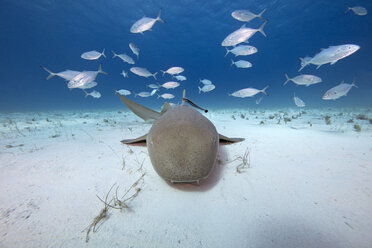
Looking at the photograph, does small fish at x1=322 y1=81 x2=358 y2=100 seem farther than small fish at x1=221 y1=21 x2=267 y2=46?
No

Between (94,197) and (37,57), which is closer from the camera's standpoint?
(94,197)

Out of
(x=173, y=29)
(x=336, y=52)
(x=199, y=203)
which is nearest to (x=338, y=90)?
(x=336, y=52)

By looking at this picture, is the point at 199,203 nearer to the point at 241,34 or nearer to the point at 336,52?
the point at 336,52

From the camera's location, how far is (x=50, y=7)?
99.5 ft

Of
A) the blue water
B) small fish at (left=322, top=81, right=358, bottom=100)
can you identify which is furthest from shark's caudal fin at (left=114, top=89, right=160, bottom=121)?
the blue water

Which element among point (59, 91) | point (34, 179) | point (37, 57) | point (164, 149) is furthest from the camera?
point (59, 91)

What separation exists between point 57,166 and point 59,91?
10866 centimetres

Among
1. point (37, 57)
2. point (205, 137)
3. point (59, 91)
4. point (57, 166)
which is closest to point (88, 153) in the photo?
point (57, 166)

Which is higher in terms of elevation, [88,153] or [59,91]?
[59,91]

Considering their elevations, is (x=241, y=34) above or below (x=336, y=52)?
above

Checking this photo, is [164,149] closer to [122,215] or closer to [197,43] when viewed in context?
[122,215]

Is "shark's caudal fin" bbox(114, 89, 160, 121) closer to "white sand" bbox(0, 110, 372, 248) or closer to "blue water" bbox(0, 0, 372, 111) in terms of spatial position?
"white sand" bbox(0, 110, 372, 248)

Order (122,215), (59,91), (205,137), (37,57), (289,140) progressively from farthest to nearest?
(59,91) < (37,57) < (289,140) < (205,137) < (122,215)

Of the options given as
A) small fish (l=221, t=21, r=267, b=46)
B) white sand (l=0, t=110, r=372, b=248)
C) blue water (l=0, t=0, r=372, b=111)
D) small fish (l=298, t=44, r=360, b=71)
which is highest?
blue water (l=0, t=0, r=372, b=111)
